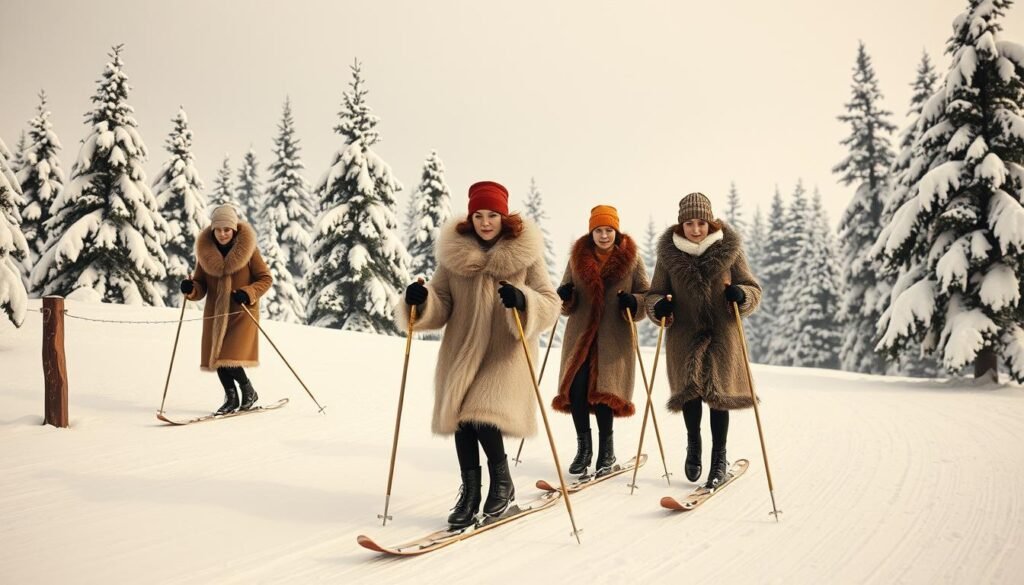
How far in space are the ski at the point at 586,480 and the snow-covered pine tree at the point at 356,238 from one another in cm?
1849

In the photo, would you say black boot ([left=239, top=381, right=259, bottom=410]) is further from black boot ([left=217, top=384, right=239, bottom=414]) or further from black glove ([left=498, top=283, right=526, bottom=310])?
black glove ([left=498, top=283, right=526, bottom=310])

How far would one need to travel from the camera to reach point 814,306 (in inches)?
1309

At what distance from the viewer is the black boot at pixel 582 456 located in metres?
5.47

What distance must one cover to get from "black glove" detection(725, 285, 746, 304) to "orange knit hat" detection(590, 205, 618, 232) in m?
1.29

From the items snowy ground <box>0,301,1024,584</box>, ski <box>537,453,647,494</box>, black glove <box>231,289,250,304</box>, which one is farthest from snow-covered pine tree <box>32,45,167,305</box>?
ski <box>537,453,647,494</box>

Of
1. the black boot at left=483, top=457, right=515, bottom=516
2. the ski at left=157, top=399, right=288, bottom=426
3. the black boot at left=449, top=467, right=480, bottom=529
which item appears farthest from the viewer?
the ski at left=157, top=399, right=288, bottom=426

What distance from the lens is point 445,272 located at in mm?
4402

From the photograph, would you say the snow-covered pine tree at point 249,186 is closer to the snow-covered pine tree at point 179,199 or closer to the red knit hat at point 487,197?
the snow-covered pine tree at point 179,199

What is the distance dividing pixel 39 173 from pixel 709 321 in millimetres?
31665

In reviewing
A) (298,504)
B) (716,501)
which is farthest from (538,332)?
(298,504)

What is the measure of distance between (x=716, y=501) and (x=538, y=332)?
75.1 inches

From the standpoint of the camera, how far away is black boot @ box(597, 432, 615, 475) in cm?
541

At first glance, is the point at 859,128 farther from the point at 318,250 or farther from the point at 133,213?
the point at 133,213

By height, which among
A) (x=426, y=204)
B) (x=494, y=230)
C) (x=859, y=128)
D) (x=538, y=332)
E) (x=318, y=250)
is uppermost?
(x=859, y=128)
